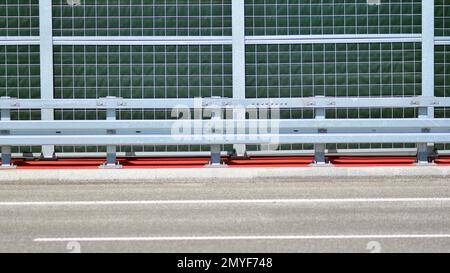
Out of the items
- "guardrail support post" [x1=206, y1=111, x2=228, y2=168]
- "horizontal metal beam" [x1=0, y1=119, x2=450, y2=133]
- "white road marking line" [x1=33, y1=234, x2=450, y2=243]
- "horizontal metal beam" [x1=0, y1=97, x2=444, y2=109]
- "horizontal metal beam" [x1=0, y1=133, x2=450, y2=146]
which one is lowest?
"white road marking line" [x1=33, y1=234, x2=450, y2=243]

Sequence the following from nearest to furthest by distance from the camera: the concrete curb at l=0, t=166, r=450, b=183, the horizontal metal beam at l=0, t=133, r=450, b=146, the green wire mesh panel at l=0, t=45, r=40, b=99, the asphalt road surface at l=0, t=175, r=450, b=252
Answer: the asphalt road surface at l=0, t=175, r=450, b=252, the concrete curb at l=0, t=166, r=450, b=183, the horizontal metal beam at l=0, t=133, r=450, b=146, the green wire mesh panel at l=0, t=45, r=40, b=99

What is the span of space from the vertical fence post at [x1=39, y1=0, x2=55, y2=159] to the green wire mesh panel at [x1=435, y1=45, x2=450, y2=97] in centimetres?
733

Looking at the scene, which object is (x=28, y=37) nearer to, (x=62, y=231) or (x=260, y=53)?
(x=260, y=53)

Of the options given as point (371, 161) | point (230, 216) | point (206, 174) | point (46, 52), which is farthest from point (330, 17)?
point (230, 216)

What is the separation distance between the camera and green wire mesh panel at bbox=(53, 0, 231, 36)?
46.8ft

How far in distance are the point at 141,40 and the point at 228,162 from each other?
2896 millimetres

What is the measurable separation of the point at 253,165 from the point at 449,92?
14.1ft

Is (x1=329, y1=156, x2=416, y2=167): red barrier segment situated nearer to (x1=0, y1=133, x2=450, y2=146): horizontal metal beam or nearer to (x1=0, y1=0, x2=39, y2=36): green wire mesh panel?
(x1=0, y1=133, x2=450, y2=146): horizontal metal beam

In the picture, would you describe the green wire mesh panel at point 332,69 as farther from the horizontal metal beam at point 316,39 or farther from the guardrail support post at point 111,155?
the guardrail support post at point 111,155

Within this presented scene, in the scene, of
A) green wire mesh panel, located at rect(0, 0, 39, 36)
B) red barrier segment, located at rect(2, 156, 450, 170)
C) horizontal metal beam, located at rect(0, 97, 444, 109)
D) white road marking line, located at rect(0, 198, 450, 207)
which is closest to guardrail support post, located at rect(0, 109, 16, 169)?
red barrier segment, located at rect(2, 156, 450, 170)

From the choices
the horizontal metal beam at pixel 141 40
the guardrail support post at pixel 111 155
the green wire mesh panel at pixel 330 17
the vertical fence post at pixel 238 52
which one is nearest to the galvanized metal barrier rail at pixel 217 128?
the guardrail support post at pixel 111 155

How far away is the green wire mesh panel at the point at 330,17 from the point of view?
46.7 ft

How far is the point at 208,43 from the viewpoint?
46.9 feet
